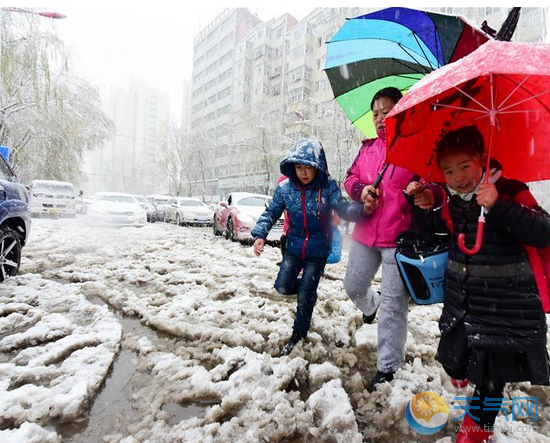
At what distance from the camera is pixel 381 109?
2.21 metres

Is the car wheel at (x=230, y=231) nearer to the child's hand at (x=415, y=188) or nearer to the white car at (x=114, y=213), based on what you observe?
the white car at (x=114, y=213)

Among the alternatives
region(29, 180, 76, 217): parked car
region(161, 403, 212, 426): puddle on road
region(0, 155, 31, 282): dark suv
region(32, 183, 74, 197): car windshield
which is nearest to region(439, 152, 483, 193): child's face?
region(161, 403, 212, 426): puddle on road

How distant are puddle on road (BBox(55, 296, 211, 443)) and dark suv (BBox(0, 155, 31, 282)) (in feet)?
8.79

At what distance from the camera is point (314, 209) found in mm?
2482

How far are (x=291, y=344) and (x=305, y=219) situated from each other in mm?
1077

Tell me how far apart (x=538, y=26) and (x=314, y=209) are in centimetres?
2816

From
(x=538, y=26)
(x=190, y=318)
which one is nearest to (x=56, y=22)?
(x=190, y=318)

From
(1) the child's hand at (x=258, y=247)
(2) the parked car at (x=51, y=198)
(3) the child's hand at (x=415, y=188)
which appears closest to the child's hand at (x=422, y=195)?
(3) the child's hand at (x=415, y=188)

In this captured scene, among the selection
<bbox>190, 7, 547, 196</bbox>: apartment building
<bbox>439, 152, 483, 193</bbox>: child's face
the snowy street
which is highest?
<bbox>190, 7, 547, 196</bbox>: apartment building

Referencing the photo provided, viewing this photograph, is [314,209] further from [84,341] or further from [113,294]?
[113,294]

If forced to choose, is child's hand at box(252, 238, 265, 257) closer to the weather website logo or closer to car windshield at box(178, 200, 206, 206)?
the weather website logo

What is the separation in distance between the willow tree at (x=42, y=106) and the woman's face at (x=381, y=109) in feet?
33.7

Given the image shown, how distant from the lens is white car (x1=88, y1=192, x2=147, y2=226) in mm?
12000

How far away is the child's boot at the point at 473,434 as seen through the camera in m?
1.53
